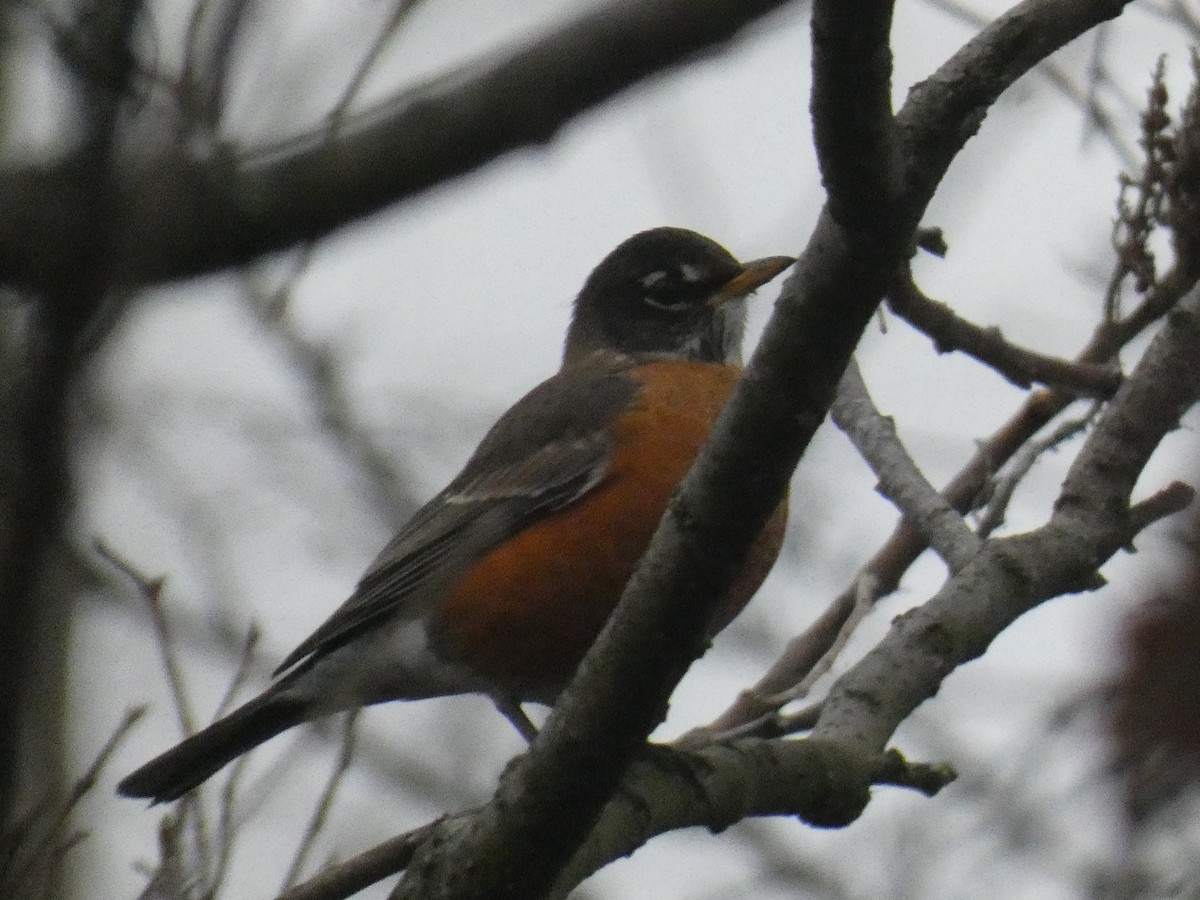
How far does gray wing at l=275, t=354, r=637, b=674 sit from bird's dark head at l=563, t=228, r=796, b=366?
1.70 feet

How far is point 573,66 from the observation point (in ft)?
19.1

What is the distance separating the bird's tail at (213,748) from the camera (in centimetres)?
452

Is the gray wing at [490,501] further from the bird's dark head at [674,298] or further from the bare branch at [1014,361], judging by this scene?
the bare branch at [1014,361]

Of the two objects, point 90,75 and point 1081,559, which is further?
point 1081,559

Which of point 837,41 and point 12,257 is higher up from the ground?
point 12,257

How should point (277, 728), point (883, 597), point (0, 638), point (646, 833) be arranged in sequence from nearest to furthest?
point (0, 638) < point (646, 833) < point (883, 597) < point (277, 728)

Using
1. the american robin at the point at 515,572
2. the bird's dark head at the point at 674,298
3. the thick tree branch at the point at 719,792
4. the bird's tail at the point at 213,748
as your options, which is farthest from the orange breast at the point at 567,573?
the thick tree branch at the point at 719,792

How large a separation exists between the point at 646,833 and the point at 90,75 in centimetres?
223

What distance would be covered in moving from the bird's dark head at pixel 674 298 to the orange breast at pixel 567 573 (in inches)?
39.0

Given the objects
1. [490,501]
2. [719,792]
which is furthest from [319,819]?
[490,501]

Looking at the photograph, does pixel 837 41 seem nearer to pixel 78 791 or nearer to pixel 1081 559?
pixel 78 791

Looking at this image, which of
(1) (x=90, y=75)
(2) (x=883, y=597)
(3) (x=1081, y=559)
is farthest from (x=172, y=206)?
(2) (x=883, y=597)

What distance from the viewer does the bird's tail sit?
14.8ft

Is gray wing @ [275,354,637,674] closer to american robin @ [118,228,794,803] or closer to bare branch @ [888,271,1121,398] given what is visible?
american robin @ [118,228,794,803]
